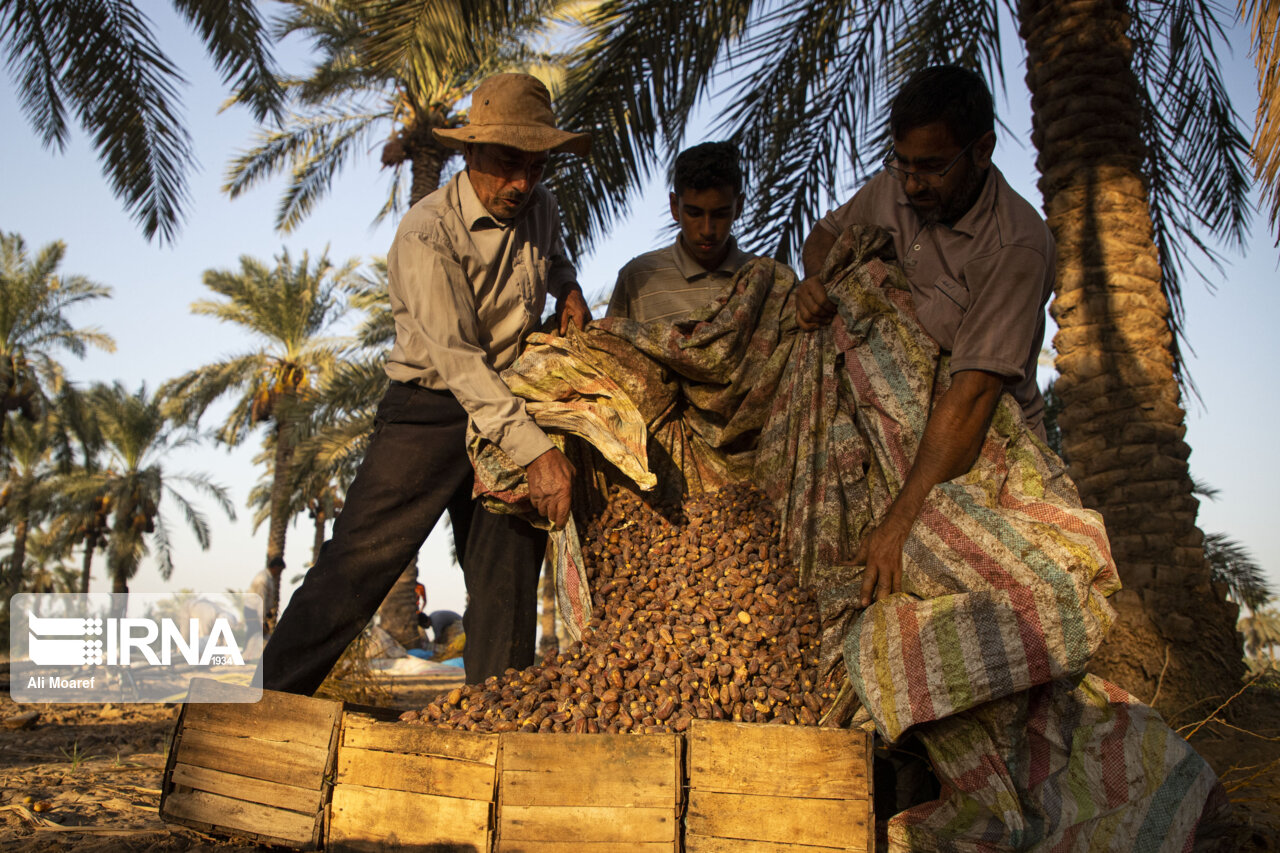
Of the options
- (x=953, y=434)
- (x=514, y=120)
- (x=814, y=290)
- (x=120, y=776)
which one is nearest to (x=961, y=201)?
(x=814, y=290)

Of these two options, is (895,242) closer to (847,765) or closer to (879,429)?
(879,429)

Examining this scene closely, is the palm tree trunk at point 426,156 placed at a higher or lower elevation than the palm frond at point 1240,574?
higher

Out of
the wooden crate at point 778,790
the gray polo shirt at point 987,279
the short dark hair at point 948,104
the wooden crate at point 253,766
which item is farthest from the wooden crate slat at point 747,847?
the short dark hair at point 948,104

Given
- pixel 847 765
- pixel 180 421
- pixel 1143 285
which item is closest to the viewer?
pixel 847 765

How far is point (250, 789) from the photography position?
2.22 metres

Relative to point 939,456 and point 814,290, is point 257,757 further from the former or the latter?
point 814,290

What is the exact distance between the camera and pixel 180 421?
1841 cm

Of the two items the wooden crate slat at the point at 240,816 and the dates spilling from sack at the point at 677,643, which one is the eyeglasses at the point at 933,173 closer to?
the dates spilling from sack at the point at 677,643

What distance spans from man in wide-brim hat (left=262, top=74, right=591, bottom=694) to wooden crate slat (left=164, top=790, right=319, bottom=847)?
38cm

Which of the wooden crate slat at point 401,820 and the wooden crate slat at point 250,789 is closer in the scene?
the wooden crate slat at point 401,820

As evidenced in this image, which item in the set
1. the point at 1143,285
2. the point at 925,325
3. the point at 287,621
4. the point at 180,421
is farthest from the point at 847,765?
the point at 180,421

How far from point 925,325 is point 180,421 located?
18837 millimetres

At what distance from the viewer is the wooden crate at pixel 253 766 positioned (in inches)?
84.4

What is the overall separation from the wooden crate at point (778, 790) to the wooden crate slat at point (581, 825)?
56mm
